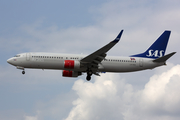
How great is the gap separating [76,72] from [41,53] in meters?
7.27

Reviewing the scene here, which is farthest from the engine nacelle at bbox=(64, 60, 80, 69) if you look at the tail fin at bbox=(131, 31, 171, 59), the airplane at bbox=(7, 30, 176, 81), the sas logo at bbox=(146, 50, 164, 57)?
the sas logo at bbox=(146, 50, 164, 57)

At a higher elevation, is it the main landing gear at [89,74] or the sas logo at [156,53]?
the sas logo at [156,53]

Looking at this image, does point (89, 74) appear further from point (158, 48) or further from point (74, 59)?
point (158, 48)

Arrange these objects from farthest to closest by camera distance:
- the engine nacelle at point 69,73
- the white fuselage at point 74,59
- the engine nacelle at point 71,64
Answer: the engine nacelle at point 69,73 → the white fuselage at point 74,59 → the engine nacelle at point 71,64

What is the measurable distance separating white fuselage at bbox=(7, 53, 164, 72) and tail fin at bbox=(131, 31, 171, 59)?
184cm

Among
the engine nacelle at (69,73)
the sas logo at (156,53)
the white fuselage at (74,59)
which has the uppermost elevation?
the sas logo at (156,53)

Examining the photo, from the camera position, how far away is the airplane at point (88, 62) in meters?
45.0

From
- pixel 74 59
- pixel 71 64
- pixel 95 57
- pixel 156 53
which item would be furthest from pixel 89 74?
pixel 156 53

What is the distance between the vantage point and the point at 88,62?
1806 inches

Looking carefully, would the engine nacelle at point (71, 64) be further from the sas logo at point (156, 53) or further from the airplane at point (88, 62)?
the sas logo at point (156, 53)

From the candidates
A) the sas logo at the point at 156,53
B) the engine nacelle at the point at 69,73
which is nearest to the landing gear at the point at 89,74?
the engine nacelle at the point at 69,73

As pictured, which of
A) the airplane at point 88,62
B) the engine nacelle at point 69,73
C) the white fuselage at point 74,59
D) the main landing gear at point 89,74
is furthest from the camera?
the engine nacelle at point 69,73

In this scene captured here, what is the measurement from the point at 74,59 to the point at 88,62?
2.29m

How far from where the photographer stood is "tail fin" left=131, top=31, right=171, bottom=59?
166 feet
